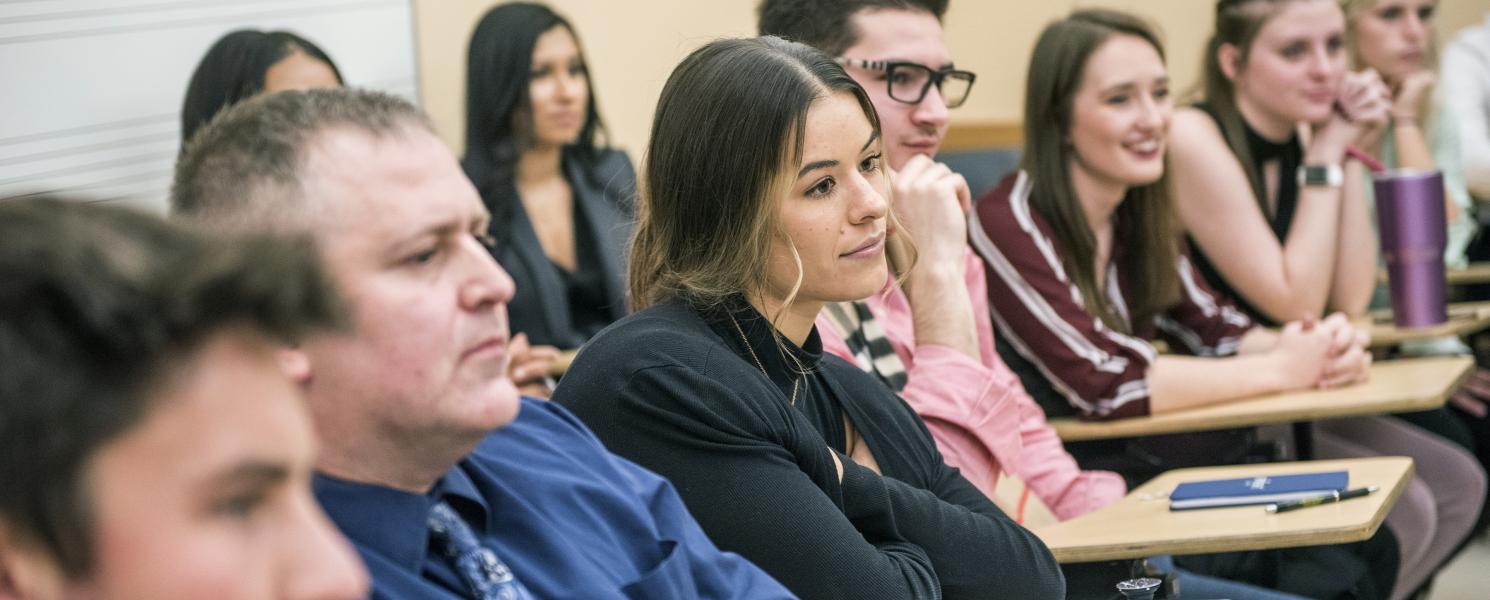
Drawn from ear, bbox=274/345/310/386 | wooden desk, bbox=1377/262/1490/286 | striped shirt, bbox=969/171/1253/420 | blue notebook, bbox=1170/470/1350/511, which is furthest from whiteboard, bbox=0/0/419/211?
wooden desk, bbox=1377/262/1490/286

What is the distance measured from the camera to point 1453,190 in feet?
13.5

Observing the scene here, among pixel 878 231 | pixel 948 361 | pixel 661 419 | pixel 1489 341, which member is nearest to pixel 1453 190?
pixel 1489 341

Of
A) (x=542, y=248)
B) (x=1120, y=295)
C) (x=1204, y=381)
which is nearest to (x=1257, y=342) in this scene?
(x=1120, y=295)

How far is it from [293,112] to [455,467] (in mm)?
303

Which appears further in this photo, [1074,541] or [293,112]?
[1074,541]

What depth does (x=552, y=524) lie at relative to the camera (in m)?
1.25

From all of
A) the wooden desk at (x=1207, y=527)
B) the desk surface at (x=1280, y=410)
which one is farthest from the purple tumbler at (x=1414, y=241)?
the wooden desk at (x=1207, y=527)

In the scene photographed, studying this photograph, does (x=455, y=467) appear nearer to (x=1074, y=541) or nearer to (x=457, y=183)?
(x=457, y=183)

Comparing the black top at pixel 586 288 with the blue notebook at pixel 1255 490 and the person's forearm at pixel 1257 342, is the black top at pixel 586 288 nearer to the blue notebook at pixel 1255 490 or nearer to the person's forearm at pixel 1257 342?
the person's forearm at pixel 1257 342

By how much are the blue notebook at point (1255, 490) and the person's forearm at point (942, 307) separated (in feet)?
1.15

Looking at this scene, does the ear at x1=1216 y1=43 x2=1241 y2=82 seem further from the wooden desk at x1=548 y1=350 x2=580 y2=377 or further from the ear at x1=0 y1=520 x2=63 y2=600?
the ear at x1=0 y1=520 x2=63 y2=600

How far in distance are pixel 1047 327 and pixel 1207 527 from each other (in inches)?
32.7

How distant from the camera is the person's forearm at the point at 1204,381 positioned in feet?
8.98

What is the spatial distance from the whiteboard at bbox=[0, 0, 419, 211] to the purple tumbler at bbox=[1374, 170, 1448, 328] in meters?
2.36
